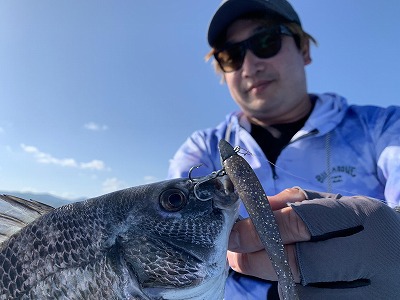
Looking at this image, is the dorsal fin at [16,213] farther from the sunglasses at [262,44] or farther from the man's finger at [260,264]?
the sunglasses at [262,44]

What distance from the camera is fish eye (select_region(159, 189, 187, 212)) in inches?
72.4

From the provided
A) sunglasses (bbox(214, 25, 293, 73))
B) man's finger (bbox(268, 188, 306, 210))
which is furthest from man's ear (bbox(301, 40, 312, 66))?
man's finger (bbox(268, 188, 306, 210))

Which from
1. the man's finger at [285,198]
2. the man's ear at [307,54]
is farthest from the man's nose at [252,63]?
the man's finger at [285,198]

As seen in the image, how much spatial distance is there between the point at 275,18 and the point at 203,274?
331cm

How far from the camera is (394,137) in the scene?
3367mm

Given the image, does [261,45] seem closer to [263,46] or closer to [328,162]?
[263,46]

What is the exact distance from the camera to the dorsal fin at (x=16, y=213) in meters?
2.17

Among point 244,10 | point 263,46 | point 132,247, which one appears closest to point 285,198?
point 132,247

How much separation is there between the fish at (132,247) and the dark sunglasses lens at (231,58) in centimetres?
256

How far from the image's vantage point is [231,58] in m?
4.18

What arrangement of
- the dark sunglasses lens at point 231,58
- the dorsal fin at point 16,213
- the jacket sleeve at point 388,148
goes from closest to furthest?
1. the dorsal fin at point 16,213
2. the jacket sleeve at point 388,148
3. the dark sunglasses lens at point 231,58

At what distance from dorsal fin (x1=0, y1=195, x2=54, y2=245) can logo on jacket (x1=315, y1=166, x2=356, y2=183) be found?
2505 mm

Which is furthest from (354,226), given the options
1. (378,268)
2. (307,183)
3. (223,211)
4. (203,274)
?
(307,183)

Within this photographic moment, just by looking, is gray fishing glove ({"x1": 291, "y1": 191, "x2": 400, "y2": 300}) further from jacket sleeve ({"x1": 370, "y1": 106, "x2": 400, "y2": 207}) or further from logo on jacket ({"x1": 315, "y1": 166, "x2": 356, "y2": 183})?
logo on jacket ({"x1": 315, "y1": 166, "x2": 356, "y2": 183})
